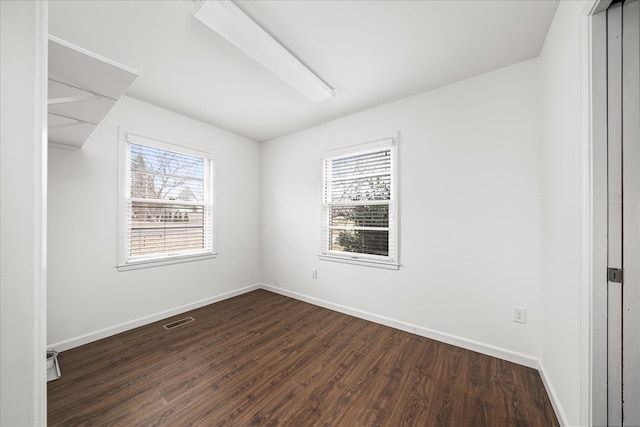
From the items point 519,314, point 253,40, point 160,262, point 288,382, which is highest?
point 253,40

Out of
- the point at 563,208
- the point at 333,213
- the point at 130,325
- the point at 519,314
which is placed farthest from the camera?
the point at 333,213

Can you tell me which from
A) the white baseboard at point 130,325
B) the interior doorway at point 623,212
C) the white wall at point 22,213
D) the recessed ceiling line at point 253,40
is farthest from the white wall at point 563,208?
the white baseboard at point 130,325

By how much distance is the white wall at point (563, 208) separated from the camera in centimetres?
126

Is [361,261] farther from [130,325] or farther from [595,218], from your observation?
[130,325]

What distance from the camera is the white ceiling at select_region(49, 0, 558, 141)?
1.57 metres

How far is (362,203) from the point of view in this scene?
3.03 metres

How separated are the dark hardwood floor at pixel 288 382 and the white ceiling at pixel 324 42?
8.36 feet

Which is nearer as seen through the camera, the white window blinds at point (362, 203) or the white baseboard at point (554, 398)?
the white baseboard at point (554, 398)

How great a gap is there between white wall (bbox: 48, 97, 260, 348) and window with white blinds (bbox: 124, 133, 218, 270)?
0.45 feet

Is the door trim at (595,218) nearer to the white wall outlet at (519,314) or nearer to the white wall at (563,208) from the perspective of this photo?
the white wall at (563,208)

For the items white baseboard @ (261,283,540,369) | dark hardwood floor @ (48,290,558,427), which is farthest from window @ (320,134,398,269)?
dark hardwood floor @ (48,290,558,427)

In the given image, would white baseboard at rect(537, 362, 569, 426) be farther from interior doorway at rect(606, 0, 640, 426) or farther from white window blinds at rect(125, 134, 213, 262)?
white window blinds at rect(125, 134, 213, 262)

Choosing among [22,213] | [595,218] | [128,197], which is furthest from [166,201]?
[595,218]

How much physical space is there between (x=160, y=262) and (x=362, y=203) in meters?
2.55
